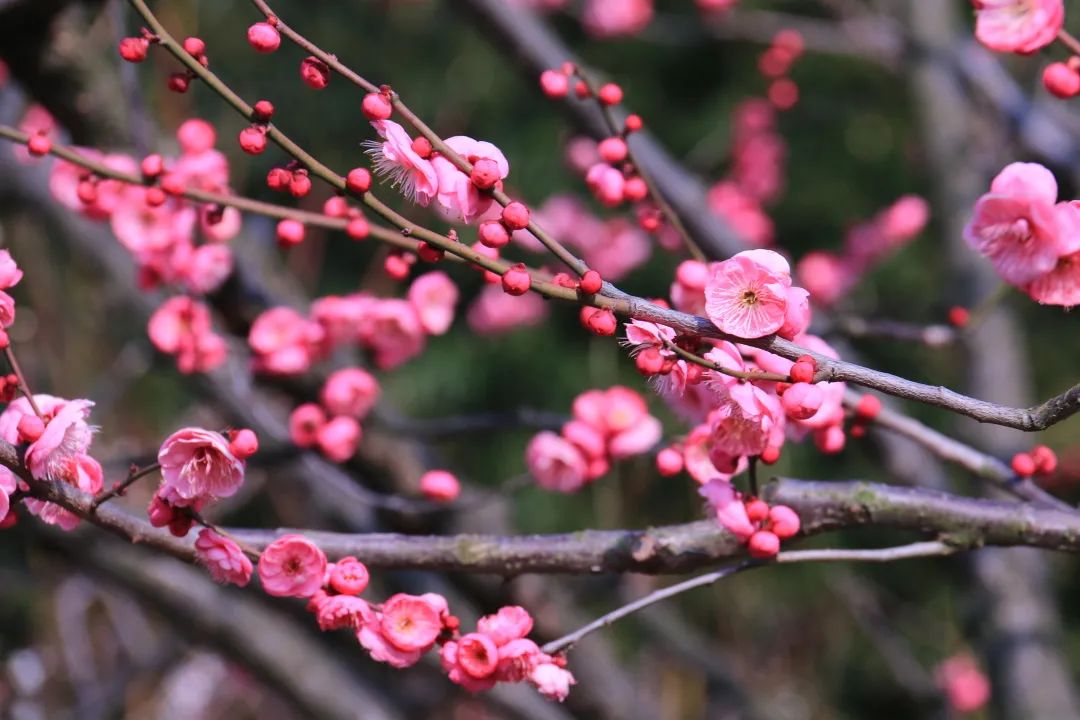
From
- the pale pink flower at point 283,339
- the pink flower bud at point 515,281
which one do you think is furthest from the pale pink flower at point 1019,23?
the pale pink flower at point 283,339

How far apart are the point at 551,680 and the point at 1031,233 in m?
0.45

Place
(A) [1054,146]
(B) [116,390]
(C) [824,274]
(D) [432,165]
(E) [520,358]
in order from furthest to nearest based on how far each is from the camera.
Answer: (E) [520,358] < (C) [824,274] < (B) [116,390] < (A) [1054,146] < (D) [432,165]

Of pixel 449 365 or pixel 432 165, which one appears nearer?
pixel 432 165

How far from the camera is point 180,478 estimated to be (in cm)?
72

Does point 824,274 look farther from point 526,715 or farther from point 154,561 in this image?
point 154,561

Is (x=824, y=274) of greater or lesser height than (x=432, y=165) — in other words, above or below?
above

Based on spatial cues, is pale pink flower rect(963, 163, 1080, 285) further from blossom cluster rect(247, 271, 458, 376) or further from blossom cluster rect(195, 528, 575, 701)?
blossom cluster rect(247, 271, 458, 376)

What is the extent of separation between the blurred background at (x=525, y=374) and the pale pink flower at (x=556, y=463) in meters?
0.10

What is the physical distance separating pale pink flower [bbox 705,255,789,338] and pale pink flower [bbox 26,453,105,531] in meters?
0.46

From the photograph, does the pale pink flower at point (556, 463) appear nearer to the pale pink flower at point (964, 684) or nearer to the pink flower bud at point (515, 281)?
the pink flower bud at point (515, 281)

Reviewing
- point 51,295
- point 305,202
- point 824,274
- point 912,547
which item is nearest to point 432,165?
point 912,547

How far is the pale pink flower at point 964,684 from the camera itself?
2.32 meters

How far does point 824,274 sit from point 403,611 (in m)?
1.63

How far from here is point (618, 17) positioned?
278 cm
